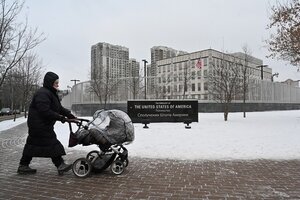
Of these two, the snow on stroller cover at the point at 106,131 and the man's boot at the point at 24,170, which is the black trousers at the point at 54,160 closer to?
the man's boot at the point at 24,170

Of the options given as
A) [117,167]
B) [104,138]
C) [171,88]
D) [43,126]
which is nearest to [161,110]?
[117,167]

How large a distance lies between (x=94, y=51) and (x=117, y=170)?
52958 mm

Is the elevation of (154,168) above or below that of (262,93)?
below

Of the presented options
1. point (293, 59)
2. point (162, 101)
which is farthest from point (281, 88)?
point (162, 101)

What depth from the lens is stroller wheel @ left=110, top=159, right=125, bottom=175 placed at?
6.10 meters

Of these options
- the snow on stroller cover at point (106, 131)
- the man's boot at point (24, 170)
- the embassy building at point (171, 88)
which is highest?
the embassy building at point (171, 88)

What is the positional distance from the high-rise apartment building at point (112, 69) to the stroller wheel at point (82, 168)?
22726 millimetres

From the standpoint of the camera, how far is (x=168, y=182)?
218 inches

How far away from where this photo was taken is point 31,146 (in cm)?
595

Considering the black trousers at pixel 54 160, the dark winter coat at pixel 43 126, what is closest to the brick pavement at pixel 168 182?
the black trousers at pixel 54 160

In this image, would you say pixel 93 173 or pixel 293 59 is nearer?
pixel 93 173

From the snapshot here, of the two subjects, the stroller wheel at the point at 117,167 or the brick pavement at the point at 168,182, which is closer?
the brick pavement at the point at 168,182

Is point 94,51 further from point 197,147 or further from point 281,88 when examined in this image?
point 197,147

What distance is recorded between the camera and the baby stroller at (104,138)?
583 cm
